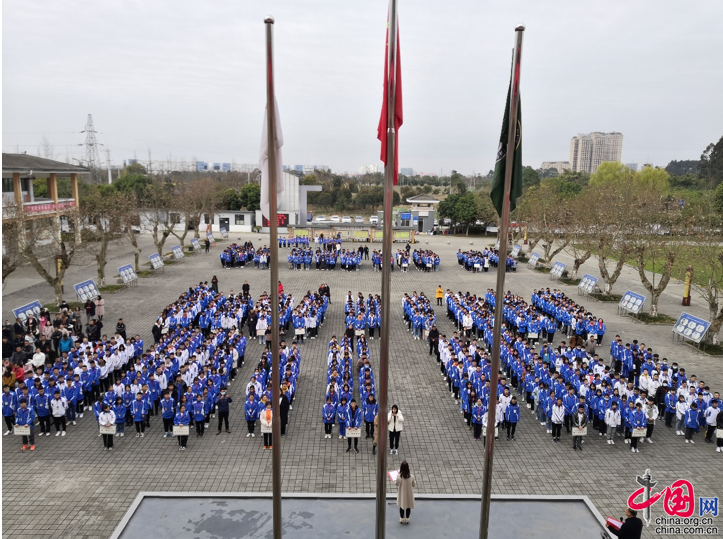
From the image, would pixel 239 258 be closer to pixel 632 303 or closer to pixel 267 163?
pixel 632 303

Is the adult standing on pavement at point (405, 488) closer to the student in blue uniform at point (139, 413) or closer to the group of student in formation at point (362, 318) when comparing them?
the student in blue uniform at point (139, 413)

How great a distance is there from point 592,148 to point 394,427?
187 meters

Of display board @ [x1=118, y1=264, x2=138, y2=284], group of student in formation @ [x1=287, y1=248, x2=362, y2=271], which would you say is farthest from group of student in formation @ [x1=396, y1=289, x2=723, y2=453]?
display board @ [x1=118, y1=264, x2=138, y2=284]

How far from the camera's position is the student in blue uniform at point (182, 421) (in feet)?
32.8

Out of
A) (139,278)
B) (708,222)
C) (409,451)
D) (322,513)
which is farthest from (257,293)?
(708,222)

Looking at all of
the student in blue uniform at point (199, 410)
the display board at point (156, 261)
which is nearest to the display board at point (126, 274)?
the display board at point (156, 261)

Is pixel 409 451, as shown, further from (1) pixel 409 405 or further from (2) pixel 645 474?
(2) pixel 645 474

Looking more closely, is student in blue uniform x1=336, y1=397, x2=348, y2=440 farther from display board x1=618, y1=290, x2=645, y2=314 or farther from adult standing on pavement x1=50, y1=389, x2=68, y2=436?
display board x1=618, y1=290, x2=645, y2=314

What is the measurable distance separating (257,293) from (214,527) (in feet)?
55.2

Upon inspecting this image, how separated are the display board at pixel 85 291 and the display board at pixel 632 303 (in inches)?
827

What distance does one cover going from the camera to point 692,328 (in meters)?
17.0

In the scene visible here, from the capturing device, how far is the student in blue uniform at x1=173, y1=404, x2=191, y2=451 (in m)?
10.0

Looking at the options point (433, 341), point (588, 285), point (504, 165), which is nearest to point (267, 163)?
point (504, 165)

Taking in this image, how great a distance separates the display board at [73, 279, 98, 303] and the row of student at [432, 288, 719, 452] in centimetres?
1461
